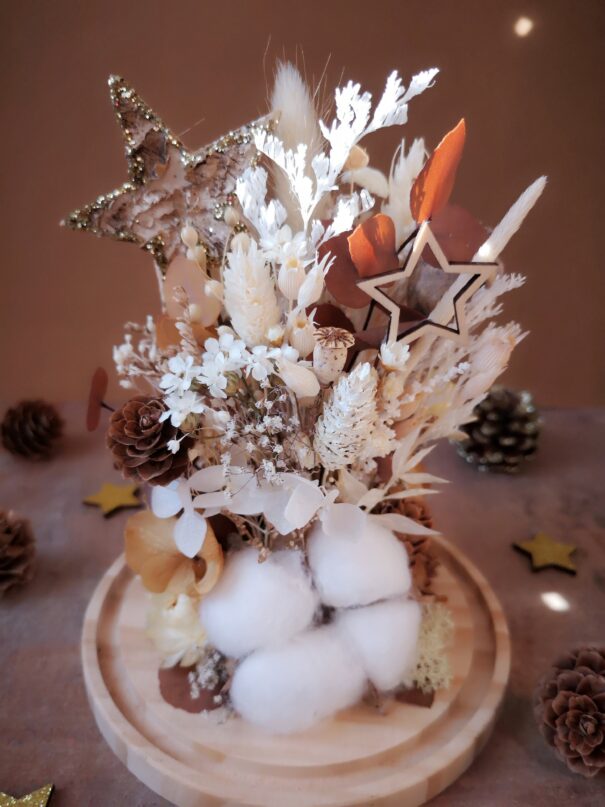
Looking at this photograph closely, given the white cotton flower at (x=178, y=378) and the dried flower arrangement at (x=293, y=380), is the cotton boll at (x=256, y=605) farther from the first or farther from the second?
the white cotton flower at (x=178, y=378)

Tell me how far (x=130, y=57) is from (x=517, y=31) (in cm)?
73

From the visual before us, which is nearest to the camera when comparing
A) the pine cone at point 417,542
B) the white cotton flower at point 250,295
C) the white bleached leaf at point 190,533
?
the white cotton flower at point 250,295

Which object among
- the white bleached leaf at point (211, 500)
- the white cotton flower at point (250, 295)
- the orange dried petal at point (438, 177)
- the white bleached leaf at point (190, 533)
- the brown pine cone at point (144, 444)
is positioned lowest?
the white bleached leaf at point (190, 533)

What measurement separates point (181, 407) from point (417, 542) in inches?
14.8

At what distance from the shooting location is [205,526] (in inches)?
24.5

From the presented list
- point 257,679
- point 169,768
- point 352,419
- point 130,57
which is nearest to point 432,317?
point 352,419

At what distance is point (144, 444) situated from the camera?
0.57m

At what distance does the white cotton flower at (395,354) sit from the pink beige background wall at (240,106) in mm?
702

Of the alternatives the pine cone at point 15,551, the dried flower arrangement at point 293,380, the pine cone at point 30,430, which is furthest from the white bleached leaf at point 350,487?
the pine cone at point 30,430

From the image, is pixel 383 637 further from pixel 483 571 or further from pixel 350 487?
pixel 483 571

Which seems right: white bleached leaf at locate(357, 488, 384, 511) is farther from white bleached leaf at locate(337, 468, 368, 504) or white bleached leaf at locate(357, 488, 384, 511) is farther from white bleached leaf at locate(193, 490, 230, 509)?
white bleached leaf at locate(193, 490, 230, 509)

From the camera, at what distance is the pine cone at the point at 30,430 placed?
1.13m

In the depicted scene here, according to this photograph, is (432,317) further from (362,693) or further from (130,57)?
(130,57)

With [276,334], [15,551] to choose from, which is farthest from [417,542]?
[15,551]
